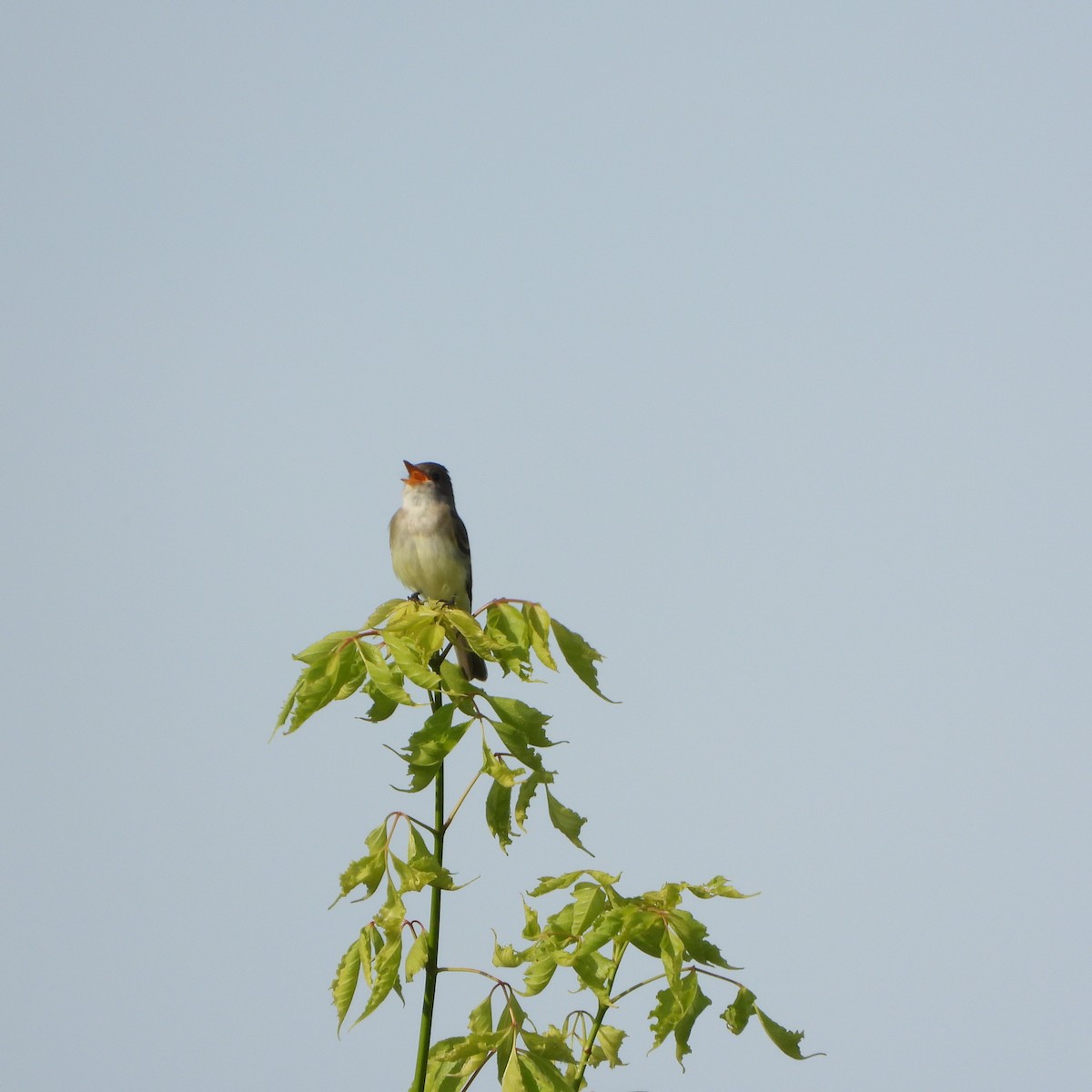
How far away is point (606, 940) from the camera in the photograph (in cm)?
403

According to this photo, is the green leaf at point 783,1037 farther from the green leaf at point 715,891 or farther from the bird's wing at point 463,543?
the bird's wing at point 463,543

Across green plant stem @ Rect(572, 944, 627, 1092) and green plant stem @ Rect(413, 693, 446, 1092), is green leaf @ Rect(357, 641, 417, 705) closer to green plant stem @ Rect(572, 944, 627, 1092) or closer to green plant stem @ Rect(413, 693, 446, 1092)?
green plant stem @ Rect(413, 693, 446, 1092)

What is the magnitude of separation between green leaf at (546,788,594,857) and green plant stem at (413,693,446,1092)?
0.36 m

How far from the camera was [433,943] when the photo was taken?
392cm

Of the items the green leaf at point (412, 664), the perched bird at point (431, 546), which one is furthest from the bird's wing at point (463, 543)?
the green leaf at point (412, 664)

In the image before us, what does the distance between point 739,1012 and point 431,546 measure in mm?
4273

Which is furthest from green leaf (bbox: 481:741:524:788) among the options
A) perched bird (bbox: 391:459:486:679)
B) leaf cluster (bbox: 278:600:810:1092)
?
perched bird (bbox: 391:459:486:679)

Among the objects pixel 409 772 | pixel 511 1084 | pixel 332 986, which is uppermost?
pixel 409 772

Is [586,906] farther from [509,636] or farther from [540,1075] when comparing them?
[509,636]

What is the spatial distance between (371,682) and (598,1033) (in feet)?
4.96

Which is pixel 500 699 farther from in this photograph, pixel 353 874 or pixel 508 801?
pixel 353 874

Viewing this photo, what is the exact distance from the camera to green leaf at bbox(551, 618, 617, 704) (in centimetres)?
405

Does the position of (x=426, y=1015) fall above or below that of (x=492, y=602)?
below

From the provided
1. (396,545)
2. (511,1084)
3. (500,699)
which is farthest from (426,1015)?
(396,545)
